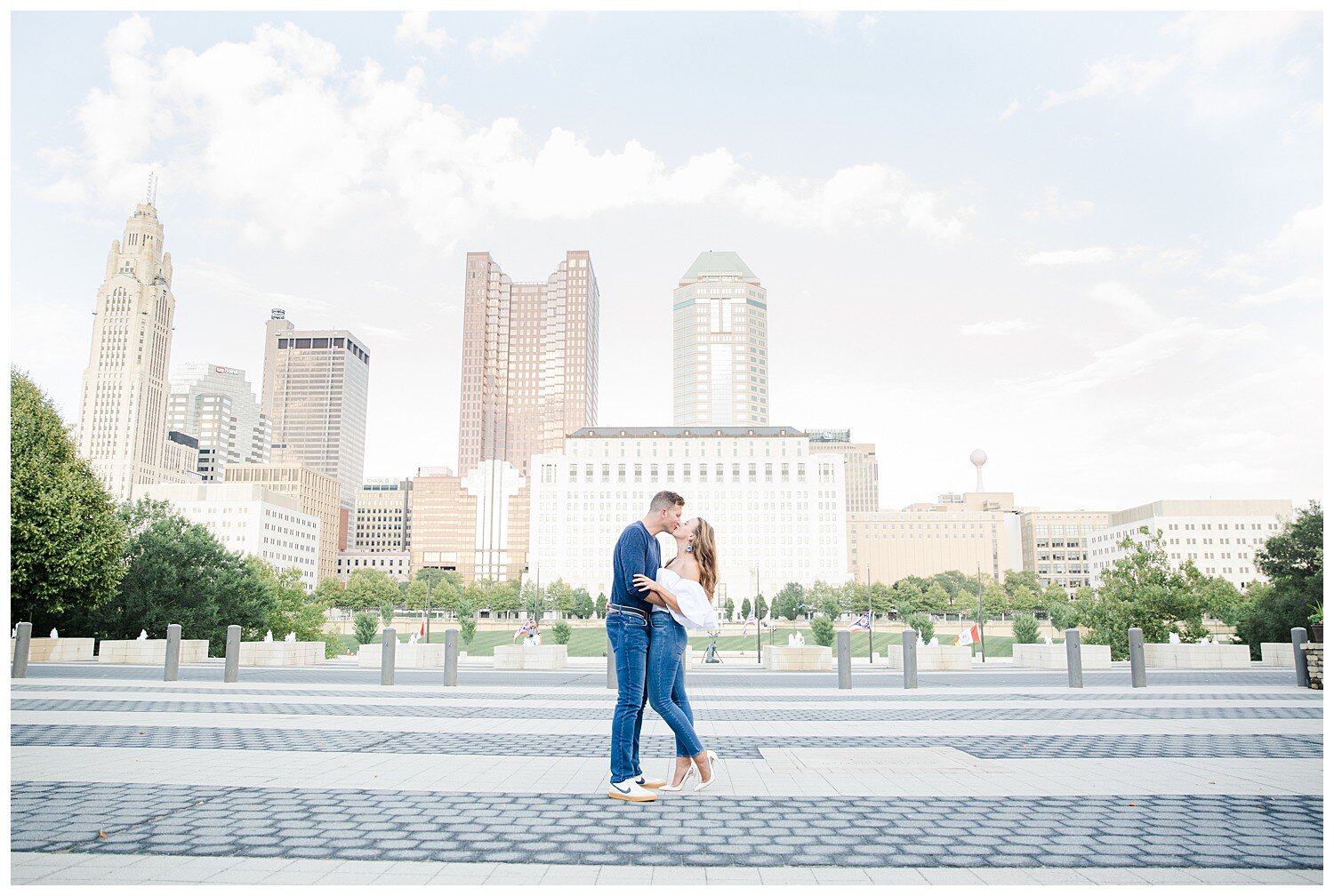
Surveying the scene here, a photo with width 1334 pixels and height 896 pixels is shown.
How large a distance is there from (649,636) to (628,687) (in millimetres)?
347

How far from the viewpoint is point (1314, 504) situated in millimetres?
42906

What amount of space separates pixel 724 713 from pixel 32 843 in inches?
338

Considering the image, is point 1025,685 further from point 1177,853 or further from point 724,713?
point 1177,853

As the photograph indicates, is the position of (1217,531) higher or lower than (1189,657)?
higher

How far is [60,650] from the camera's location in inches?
1021

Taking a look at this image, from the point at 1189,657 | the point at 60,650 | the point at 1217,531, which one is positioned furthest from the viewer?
the point at 1217,531

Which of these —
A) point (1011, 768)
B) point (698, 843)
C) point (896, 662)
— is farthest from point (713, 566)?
point (896, 662)

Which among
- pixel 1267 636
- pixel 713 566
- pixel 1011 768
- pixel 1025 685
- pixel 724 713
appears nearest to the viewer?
pixel 713 566

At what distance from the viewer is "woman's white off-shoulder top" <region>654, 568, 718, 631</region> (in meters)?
5.50

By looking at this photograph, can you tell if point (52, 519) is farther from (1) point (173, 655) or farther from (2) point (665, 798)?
(2) point (665, 798)

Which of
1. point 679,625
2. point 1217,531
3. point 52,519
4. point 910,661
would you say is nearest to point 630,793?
point 679,625

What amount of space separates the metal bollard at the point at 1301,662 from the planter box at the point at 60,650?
30969mm

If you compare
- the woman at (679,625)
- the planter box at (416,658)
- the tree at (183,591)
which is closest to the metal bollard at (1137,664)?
the woman at (679,625)

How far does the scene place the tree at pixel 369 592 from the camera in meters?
118
